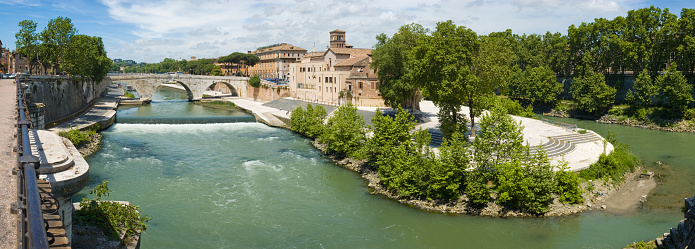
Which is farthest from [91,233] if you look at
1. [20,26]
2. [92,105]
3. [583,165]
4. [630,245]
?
[92,105]

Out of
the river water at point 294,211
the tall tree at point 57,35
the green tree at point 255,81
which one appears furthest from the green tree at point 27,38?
the green tree at point 255,81

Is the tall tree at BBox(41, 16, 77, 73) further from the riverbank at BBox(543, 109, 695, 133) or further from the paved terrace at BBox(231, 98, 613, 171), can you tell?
the riverbank at BBox(543, 109, 695, 133)

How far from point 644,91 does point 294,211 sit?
47730mm

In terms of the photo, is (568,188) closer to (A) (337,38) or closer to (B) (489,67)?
(B) (489,67)

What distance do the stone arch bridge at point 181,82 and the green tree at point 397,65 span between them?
45231 mm

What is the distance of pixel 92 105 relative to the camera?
62.8m

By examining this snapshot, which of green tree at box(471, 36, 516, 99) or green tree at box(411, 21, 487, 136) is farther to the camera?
green tree at box(471, 36, 516, 99)

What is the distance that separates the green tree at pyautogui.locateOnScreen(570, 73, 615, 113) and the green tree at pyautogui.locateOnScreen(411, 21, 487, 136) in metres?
31.5

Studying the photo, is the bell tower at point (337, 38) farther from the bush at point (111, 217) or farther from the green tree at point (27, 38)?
the bush at point (111, 217)

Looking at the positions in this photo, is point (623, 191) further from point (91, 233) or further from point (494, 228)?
point (91, 233)

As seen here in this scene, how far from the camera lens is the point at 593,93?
58625mm

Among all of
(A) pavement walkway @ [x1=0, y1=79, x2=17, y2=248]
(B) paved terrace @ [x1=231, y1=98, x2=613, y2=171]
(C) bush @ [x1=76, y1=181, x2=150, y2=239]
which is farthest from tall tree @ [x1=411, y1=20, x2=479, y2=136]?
(A) pavement walkway @ [x1=0, y1=79, x2=17, y2=248]

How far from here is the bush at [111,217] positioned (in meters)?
16.0

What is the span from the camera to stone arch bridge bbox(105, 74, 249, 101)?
80938 mm
